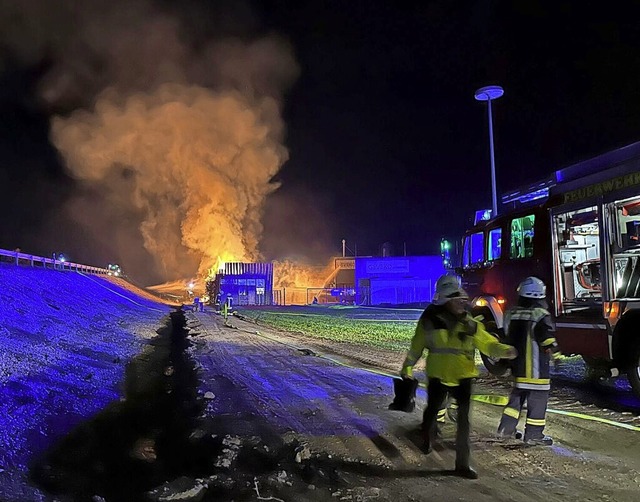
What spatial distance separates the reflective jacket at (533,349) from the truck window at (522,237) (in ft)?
12.2

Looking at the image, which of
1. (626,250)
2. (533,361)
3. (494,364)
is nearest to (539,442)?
(533,361)

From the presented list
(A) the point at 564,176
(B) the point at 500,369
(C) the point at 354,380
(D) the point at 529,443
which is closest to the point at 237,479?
(D) the point at 529,443

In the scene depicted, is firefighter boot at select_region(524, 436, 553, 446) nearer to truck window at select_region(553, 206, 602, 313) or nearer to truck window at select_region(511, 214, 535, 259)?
truck window at select_region(553, 206, 602, 313)

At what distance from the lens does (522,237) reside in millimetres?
8930

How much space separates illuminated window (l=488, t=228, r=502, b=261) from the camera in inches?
371

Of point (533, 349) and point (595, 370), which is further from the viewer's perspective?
point (595, 370)

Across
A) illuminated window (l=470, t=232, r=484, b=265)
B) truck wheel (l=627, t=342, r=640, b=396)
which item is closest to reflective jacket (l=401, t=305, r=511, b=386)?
truck wheel (l=627, t=342, r=640, b=396)

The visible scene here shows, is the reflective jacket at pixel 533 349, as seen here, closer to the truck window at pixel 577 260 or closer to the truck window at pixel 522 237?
the truck window at pixel 577 260

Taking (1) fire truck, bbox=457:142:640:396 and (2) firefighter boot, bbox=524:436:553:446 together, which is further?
(1) fire truck, bbox=457:142:640:396

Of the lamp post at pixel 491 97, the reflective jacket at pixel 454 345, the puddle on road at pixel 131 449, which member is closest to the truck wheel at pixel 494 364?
the reflective jacket at pixel 454 345

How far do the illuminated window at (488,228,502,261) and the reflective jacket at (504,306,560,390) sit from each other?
14.3 ft

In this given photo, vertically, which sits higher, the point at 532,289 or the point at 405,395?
the point at 532,289

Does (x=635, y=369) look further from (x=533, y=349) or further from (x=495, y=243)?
(x=495, y=243)

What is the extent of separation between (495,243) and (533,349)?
466 cm
